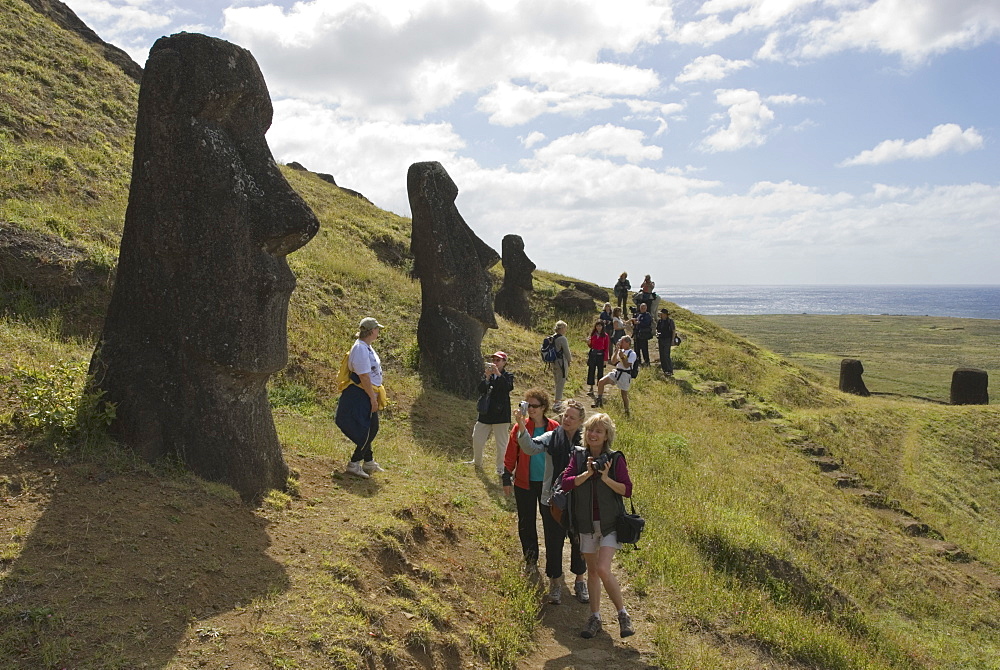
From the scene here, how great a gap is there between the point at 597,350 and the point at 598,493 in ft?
36.8

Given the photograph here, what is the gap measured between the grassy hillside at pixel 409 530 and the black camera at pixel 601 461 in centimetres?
174

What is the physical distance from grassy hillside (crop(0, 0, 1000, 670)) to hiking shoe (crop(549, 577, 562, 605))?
0.21 metres

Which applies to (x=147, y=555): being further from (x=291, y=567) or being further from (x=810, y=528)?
(x=810, y=528)

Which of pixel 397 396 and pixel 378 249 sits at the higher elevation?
pixel 378 249

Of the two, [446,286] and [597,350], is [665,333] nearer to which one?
[597,350]

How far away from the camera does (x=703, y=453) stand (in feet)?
52.7

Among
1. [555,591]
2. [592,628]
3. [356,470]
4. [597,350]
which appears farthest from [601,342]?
[592,628]

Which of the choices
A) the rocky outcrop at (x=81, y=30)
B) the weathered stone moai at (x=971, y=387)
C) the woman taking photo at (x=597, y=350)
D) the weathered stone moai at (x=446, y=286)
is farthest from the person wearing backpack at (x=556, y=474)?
the weathered stone moai at (x=971, y=387)

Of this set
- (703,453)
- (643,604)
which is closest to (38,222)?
(643,604)

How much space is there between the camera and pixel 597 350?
1781cm

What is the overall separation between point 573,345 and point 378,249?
25.8 ft

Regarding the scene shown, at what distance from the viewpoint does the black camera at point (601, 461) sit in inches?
262

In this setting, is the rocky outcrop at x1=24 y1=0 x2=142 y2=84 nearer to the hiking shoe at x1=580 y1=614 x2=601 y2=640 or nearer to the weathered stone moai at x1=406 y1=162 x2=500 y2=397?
the weathered stone moai at x1=406 y1=162 x2=500 y2=397

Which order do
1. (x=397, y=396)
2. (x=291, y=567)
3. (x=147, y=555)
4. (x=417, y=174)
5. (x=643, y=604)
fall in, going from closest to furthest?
(x=147, y=555) < (x=291, y=567) < (x=643, y=604) < (x=397, y=396) < (x=417, y=174)
